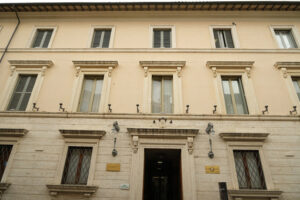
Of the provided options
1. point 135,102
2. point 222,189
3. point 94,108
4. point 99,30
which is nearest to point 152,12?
point 99,30

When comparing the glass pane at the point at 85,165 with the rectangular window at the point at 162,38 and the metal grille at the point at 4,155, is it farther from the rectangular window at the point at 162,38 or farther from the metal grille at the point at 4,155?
the rectangular window at the point at 162,38

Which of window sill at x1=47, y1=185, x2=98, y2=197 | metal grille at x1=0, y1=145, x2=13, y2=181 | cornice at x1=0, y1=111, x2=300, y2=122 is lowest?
window sill at x1=47, y1=185, x2=98, y2=197

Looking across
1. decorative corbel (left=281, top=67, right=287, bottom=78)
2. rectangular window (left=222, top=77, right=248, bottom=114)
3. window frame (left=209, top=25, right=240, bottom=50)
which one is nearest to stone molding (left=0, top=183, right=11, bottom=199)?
rectangular window (left=222, top=77, right=248, bottom=114)

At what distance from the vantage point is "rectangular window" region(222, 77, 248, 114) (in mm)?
8336

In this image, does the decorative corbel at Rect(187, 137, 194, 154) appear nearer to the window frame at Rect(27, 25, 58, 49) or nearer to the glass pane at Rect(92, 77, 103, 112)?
the glass pane at Rect(92, 77, 103, 112)

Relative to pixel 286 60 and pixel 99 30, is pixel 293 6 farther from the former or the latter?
pixel 99 30

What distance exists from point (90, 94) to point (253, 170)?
7282 millimetres

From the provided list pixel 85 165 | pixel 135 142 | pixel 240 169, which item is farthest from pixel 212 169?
pixel 85 165

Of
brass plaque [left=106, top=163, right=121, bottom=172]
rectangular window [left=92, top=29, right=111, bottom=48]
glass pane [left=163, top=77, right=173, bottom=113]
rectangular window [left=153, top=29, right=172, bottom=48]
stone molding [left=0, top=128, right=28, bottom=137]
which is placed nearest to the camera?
brass plaque [left=106, top=163, right=121, bottom=172]

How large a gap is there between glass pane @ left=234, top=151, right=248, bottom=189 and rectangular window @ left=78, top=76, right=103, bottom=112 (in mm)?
5970

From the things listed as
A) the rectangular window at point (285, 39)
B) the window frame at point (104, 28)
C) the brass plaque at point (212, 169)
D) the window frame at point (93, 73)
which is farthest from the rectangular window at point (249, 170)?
the window frame at point (104, 28)

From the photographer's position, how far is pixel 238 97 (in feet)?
28.3

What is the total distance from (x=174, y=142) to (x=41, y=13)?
10.5 meters

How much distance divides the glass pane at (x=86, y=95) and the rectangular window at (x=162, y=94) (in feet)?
9.54
